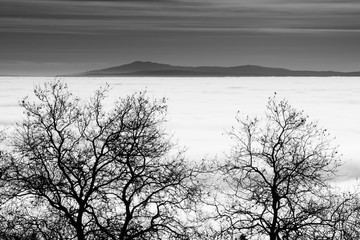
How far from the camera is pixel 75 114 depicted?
2883 cm

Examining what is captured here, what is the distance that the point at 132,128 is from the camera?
25547mm

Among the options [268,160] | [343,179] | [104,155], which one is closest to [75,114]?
[104,155]

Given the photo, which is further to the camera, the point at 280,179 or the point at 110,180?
the point at 280,179

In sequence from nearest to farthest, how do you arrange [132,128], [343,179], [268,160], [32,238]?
[32,238]
[132,128]
[268,160]
[343,179]

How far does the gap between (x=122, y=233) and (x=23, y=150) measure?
6.27m

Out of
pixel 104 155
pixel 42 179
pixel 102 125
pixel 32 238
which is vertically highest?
pixel 102 125

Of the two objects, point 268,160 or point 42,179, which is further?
point 268,160

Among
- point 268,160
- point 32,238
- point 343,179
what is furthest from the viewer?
point 343,179

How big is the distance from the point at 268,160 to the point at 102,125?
335 inches

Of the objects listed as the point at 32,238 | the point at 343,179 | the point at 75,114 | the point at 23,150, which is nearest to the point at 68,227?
the point at 32,238

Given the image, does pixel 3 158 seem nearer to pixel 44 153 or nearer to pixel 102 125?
pixel 44 153

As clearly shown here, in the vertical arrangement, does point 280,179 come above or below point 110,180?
above

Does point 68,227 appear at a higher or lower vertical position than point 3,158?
lower

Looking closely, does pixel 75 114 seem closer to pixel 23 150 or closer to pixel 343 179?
pixel 23 150
